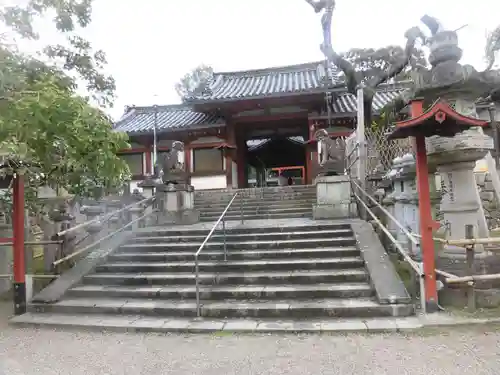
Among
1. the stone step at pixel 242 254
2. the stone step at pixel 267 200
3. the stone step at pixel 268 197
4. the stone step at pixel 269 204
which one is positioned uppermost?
the stone step at pixel 268 197

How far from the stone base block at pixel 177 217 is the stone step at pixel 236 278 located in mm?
3746

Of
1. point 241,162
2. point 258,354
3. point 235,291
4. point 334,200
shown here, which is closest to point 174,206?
point 334,200

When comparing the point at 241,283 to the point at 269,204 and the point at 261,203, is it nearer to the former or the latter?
the point at 269,204

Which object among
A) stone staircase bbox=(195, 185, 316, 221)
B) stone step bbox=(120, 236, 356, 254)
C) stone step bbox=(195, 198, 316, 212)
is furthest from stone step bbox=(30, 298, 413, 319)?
stone step bbox=(195, 198, 316, 212)

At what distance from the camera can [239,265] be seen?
7059mm

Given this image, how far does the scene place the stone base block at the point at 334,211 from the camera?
9.59 meters

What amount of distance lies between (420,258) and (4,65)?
6344mm

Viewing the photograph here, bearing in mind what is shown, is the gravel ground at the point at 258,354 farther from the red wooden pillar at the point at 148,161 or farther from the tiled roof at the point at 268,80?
the red wooden pillar at the point at 148,161

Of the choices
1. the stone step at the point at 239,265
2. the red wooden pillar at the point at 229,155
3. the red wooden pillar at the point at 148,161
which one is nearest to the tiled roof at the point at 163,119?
the red wooden pillar at the point at 229,155

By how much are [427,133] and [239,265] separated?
12.6 feet

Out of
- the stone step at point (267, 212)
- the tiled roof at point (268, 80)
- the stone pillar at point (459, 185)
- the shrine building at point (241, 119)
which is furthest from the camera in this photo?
the tiled roof at point (268, 80)

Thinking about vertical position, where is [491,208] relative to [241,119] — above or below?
below

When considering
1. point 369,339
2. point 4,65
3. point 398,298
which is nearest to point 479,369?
point 369,339

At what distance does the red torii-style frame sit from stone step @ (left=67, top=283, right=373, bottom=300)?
909mm
